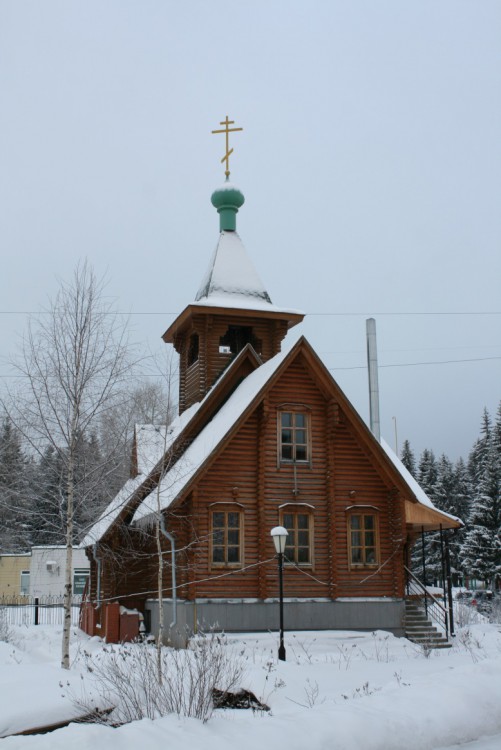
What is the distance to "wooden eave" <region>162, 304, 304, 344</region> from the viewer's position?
25.5 metres

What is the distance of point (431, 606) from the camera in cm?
2495

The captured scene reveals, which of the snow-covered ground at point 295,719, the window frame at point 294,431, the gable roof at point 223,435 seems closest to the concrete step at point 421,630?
the gable roof at point 223,435

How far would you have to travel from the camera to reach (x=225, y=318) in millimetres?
26344

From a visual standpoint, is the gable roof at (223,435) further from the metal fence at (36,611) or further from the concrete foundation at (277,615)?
the metal fence at (36,611)

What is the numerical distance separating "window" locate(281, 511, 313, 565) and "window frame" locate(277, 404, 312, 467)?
134 cm

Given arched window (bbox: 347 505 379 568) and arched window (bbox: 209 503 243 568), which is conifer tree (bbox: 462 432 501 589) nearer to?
arched window (bbox: 347 505 379 568)

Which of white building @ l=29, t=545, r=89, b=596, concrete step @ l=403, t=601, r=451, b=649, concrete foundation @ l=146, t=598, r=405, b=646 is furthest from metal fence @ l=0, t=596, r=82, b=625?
concrete step @ l=403, t=601, r=451, b=649

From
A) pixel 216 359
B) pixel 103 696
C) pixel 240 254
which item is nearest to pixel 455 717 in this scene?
pixel 103 696

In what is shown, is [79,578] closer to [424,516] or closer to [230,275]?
[230,275]

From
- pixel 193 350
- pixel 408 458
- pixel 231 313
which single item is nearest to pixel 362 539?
pixel 231 313

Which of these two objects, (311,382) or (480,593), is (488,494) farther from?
(311,382)

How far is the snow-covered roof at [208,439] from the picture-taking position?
64.4ft

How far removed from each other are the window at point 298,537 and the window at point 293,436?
1522mm

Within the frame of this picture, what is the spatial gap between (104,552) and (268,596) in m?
5.62
